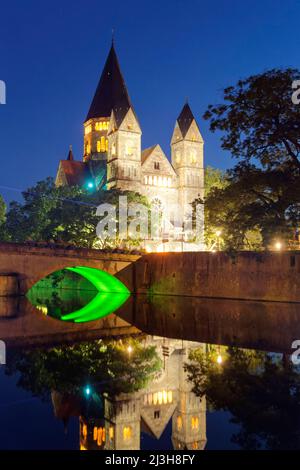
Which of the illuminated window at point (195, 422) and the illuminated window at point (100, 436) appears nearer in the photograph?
the illuminated window at point (100, 436)

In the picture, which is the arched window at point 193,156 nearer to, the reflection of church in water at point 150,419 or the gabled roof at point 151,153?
the gabled roof at point 151,153

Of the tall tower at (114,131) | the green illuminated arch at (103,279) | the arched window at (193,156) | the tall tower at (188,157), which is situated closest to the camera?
the green illuminated arch at (103,279)

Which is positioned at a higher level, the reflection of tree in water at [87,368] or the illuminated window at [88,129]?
the illuminated window at [88,129]

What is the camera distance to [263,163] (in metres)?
28.8

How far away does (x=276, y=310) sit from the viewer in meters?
26.7

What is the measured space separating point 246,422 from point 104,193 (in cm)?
4769

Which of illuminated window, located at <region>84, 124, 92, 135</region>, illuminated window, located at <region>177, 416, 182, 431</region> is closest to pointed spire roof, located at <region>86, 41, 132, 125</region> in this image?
illuminated window, located at <region>84, 124, 92, 135</region>

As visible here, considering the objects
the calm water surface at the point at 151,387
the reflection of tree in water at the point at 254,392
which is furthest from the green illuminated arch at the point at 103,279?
the reflection of tree in water at the point at 254,392

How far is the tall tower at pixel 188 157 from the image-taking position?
78.9m

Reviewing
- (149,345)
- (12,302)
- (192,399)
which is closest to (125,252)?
(12,302)

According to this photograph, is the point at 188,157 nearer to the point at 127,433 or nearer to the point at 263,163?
the point at 263,163

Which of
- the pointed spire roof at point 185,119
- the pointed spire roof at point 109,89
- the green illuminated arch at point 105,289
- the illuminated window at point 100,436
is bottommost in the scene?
the illuminated window at point 100,436
